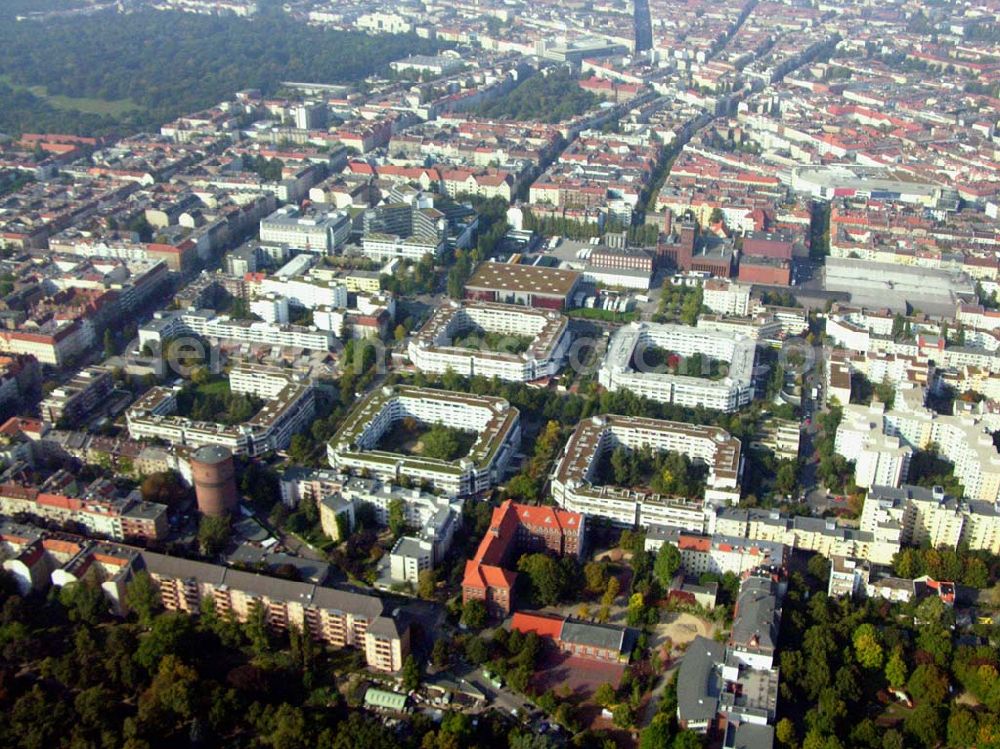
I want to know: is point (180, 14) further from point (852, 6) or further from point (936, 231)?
point (936, 231)

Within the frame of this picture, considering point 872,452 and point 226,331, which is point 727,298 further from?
point 226,331

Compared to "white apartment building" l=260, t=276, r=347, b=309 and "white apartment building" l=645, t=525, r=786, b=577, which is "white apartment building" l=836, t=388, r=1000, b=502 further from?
"white apartment building" l=260, t=276, r=347, b=309

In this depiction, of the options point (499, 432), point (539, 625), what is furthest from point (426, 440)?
point (539, 625)

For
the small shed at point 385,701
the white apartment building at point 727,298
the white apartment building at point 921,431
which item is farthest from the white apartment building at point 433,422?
the white apartment building at point 727,298

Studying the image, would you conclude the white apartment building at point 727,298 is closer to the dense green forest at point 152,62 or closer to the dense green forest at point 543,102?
the dense green forest at point 543,102

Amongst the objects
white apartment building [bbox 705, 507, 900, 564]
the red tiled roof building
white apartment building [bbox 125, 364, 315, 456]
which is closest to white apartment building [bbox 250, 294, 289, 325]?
white apartment building [bbox 125, 364, 315, 456]

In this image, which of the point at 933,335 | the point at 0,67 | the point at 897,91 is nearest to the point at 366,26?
the point at 0,67
